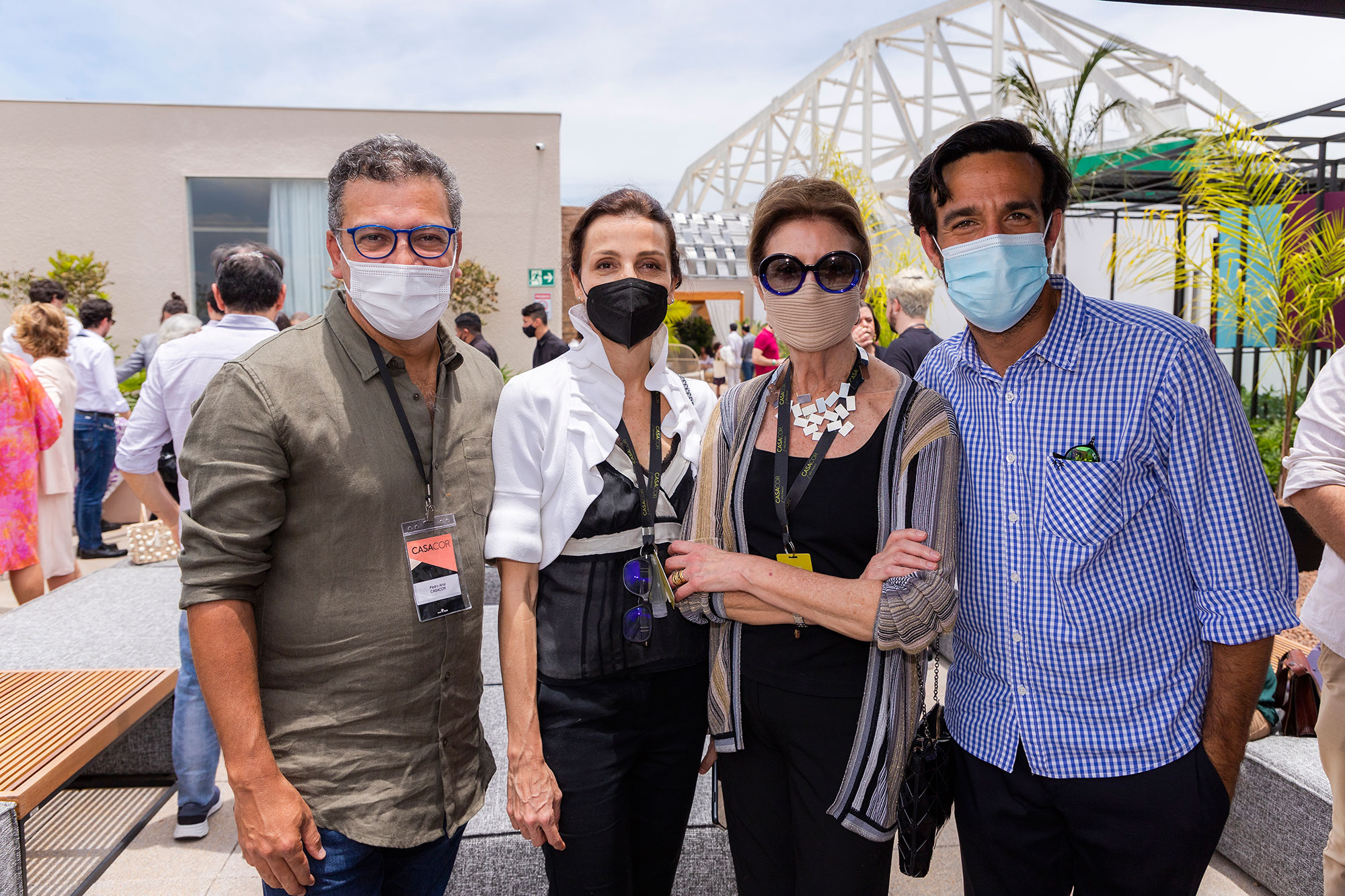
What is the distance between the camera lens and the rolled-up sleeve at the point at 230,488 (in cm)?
144

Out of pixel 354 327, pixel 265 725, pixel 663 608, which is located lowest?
pixel 265 725

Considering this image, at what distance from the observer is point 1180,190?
950 centimetres

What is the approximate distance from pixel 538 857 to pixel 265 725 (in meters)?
1.26

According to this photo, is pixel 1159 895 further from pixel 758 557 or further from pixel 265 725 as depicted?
pixel 265 725

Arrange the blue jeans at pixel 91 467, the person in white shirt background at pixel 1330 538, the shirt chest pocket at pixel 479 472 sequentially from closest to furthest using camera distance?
the shirt chest pocket at pixel 479 472, the person in white shirt background at pixel 1330 538, the blue jeans at pixel 91 467

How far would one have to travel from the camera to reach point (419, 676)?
5.46ft

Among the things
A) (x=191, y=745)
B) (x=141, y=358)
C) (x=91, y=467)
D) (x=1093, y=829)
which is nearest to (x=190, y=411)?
(x=191, y=745)

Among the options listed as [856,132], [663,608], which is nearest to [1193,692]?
[663,608]

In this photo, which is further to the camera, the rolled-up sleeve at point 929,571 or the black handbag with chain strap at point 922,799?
the black handbag with chain strap at point 922,799

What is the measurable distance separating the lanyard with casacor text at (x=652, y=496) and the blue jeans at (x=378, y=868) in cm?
64

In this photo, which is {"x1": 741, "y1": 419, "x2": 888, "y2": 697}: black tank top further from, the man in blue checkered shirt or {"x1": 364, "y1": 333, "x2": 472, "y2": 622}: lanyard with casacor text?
{"x1": 364, "y1": 333, "x2": 472, "y2": 622}: lanyard with casacor text

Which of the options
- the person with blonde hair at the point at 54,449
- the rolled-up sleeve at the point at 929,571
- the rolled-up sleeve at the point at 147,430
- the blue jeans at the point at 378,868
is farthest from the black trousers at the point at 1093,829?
the person with blonde hair at the point at 54,449

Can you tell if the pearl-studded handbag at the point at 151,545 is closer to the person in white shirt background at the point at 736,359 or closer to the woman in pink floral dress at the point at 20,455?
the woman in pink floral dress at the point at 20,455

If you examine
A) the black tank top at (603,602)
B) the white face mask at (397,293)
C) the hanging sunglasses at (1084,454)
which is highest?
the white face mask at (397,293)
